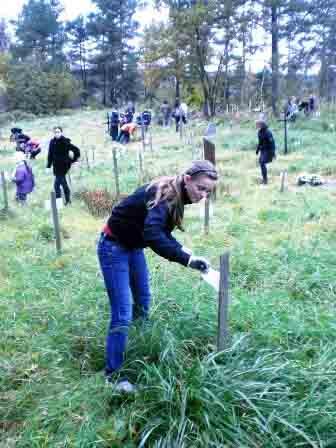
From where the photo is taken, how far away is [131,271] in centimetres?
275

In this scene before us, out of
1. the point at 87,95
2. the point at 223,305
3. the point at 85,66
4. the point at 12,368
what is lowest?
the point at 12,368

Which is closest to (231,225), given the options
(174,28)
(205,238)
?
(205,238)

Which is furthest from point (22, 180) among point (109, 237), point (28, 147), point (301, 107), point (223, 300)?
point (301, 107)

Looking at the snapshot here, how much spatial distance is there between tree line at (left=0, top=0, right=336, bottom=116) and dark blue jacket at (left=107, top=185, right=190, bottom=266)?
18007mm

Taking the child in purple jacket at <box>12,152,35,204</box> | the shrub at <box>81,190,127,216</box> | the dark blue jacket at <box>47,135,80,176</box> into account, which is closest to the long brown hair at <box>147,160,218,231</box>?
the shrub at <box>81,190,127,216</box>

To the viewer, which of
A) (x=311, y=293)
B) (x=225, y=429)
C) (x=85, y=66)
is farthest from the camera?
(x=85, y=66)

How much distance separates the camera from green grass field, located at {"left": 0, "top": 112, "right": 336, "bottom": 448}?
213 cm

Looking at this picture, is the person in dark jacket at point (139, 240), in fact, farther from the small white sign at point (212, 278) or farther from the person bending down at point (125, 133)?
the person bending down at point (125, 133)

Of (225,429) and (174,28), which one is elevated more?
(174,28)

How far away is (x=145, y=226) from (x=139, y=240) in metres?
0.29

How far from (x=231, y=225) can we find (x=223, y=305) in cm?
390

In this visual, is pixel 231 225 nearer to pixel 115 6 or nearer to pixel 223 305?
pixel 223 305

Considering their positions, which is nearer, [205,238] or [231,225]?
[205,238]

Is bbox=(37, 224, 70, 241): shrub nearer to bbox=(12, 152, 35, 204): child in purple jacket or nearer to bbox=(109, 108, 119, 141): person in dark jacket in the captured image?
bbox=(12, 152, 35, 204): child in purple jacket
